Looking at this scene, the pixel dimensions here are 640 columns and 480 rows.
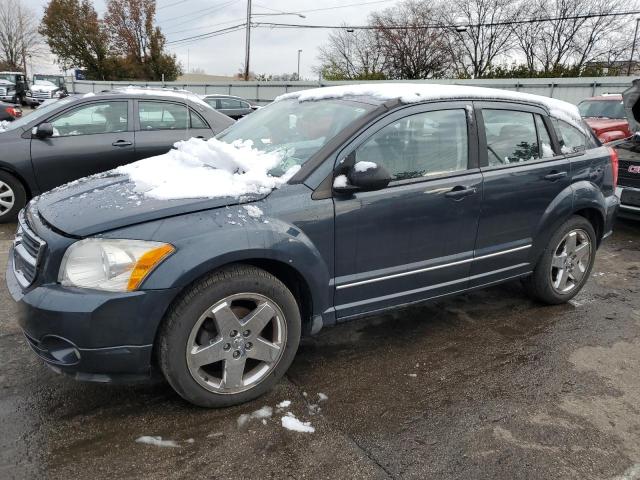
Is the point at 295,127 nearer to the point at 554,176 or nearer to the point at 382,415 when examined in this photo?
the point at 382,415

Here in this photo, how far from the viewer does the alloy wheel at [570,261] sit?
162 inches

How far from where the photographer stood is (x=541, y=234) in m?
3.86

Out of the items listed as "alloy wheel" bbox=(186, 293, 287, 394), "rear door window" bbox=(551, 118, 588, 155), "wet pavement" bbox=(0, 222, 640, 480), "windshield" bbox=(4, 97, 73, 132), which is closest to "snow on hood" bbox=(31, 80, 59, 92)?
"windshield" bbox=(4, 97, 73, 132)

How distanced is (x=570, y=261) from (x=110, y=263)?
3535 millimetres

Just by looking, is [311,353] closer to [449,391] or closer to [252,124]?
[449,391]

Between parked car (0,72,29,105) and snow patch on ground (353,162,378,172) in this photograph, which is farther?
parked car (0,72,29,105)

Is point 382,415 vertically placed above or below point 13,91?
below

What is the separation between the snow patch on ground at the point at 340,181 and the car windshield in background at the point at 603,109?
10.6m

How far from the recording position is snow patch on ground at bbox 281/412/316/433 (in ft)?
8.44

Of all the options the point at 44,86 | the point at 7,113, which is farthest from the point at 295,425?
the point at 44,86

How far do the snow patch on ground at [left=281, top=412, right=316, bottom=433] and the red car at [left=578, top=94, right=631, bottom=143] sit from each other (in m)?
9.73

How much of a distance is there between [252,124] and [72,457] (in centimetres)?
246

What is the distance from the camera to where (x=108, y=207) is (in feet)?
8.47

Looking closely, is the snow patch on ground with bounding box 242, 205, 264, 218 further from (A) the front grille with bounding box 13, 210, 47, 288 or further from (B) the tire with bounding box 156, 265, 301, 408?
(A) the front grille with bounding box 13, 210, 47, 288
